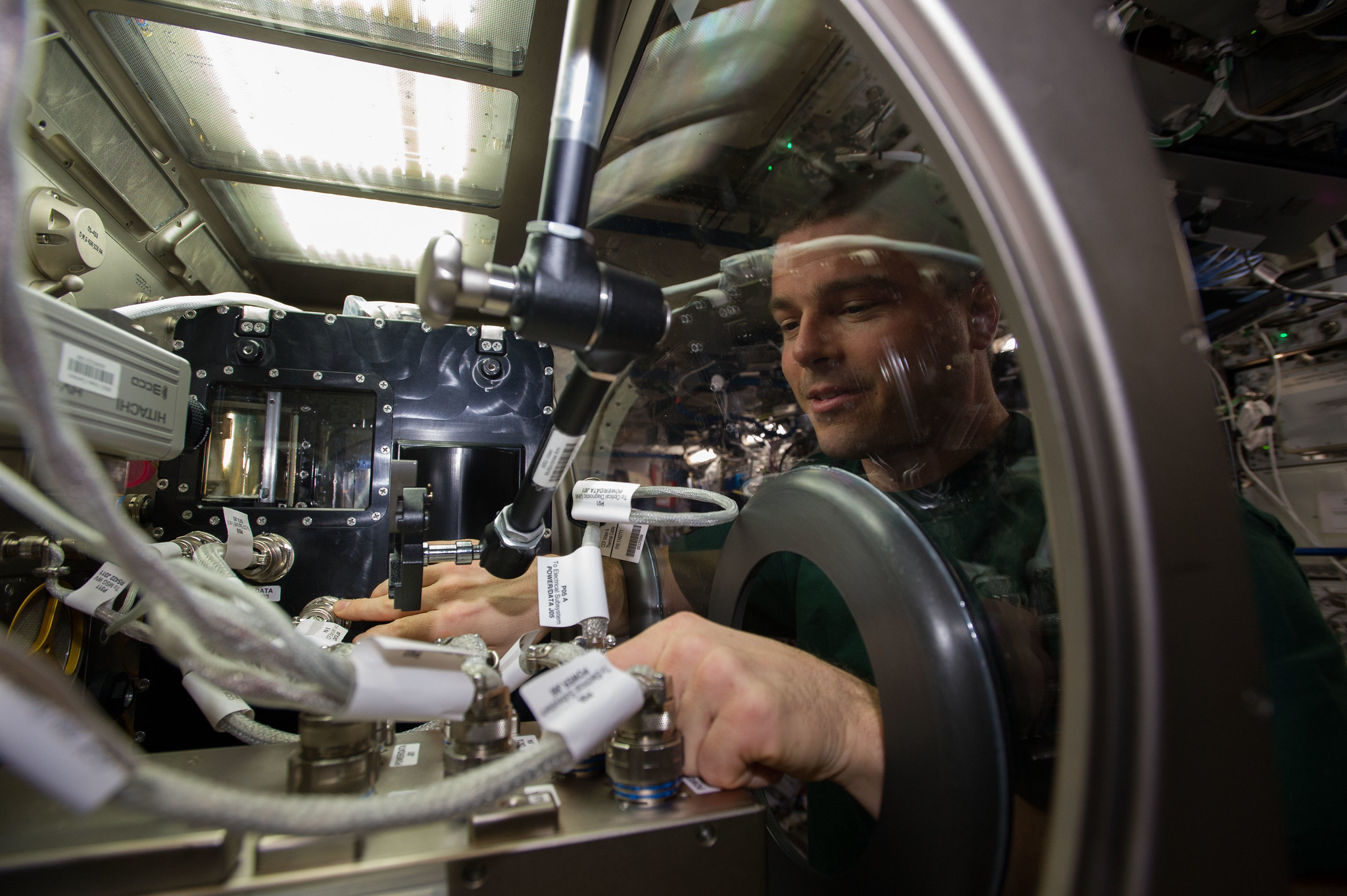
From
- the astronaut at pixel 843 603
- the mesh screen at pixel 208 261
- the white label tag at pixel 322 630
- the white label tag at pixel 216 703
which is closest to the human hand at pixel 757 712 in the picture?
the astronaut at pixel 843 603

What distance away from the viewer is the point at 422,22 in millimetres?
895

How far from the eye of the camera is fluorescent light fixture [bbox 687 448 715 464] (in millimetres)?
1143

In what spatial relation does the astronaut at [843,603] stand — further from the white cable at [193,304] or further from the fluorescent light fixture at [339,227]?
the fluorescent light fixture at [339,227]

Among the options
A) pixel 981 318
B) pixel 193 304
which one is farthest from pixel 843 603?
pixel 193 304

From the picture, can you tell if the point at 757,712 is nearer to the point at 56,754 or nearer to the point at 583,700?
the point at 583,700

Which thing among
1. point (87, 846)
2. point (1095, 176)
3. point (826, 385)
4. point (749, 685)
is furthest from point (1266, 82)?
point (87, 846)

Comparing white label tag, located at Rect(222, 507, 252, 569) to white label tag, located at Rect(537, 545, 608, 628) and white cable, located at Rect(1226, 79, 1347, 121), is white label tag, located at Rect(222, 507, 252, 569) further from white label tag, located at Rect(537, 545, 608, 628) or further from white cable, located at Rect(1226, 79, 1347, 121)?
white cable, located at Rect(1226, 79, 1347, 121)

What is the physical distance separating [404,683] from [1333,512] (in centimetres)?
264

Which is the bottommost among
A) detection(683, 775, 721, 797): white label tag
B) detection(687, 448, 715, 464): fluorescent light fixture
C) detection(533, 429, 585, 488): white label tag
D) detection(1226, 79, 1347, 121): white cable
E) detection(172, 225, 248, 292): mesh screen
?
detection(683, 775, 721, 797): white label tag

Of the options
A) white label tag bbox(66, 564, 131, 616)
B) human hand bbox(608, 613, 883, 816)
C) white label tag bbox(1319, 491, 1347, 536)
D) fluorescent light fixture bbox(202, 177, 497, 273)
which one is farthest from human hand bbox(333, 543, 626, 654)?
white label tag bbox(1319, 491, 1347, 536)

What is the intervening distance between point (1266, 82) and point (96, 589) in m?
2.12

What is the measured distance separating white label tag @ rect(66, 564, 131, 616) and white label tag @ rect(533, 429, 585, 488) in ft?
1.97

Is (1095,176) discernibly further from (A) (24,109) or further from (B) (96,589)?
(B) (96,589)

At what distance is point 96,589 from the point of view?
70cm
